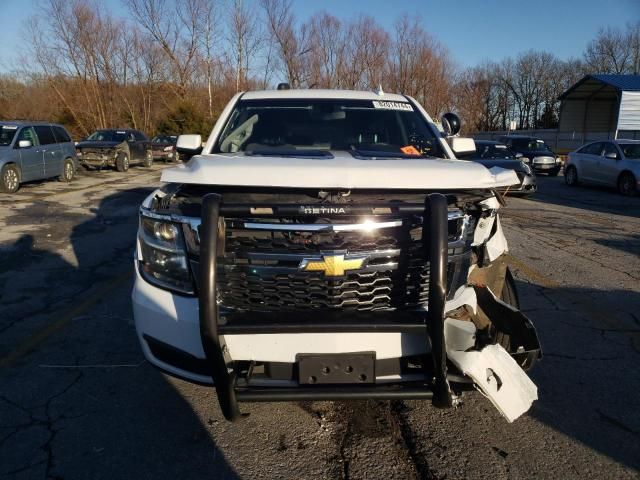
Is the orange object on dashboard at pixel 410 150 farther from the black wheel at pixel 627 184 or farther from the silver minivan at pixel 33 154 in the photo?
the black wheel at pixel 627 184

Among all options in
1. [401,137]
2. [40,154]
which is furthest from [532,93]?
[401,137]

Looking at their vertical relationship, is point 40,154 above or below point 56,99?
below

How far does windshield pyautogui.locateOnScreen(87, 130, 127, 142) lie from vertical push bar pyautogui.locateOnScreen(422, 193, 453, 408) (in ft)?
74.0

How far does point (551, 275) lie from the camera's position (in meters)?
6.14

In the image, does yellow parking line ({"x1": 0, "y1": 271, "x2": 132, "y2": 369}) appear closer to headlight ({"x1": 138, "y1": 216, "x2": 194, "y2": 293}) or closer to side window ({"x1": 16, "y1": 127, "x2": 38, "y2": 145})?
headlight ({"x1": 138, "y1": 216, "x2": 194, "y2": 293})

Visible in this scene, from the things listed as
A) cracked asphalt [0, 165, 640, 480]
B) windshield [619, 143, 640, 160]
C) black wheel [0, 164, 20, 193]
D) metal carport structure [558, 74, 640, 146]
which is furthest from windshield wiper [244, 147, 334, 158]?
metal carport structure [558, 74, 640, 146]

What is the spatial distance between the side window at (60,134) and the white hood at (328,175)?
15.5 meters

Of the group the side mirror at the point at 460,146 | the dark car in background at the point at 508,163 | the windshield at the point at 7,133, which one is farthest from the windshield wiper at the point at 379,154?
the windshield at the point at 7,133

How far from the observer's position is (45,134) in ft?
50.3

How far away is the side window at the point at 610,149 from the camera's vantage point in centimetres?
1489

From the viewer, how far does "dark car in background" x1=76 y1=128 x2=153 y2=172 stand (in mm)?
20625

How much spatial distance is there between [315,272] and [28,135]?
1482 centimetres

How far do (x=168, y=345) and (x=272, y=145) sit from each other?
199cm

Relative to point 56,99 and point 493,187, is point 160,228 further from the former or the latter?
point 56,99
